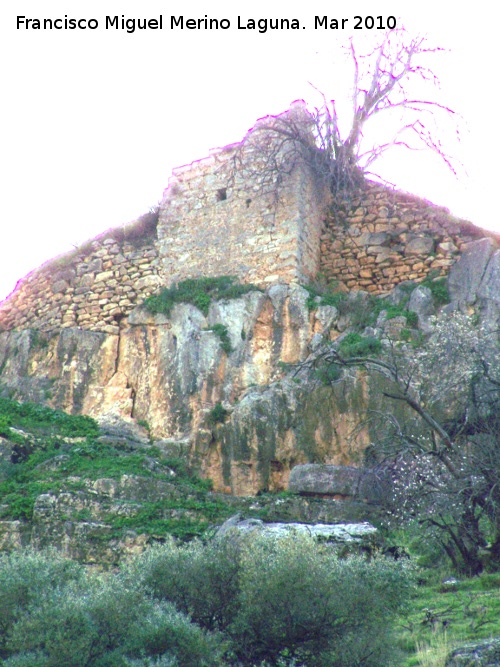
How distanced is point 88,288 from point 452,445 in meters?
10.3

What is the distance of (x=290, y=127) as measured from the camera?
17.8 metres

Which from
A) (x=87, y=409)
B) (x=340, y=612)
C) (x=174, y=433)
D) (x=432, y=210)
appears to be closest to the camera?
(x=340, y=612)

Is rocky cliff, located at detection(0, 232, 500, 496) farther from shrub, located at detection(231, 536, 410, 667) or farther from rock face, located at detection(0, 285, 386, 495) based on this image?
shrub, located at detection(231, 536, 410, 667)

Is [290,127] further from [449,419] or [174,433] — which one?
[449,419]

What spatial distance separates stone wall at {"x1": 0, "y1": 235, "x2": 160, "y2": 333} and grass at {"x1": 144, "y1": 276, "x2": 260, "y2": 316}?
911 millimetres

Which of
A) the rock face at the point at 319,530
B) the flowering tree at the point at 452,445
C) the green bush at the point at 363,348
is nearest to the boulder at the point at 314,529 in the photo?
the rock face at the point at 319,530

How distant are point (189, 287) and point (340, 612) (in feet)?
35.0

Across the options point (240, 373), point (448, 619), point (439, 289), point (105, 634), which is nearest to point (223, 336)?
point (240, 373)

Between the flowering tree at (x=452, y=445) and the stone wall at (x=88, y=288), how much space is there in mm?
6632

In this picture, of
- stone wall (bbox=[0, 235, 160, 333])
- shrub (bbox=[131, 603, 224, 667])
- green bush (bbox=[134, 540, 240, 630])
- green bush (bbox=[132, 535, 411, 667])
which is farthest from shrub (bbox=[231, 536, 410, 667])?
stone wall (bbox=[0, 235, 160, 333])

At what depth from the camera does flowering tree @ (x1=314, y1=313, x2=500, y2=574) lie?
1015 centimetres

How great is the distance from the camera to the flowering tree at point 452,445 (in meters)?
10.1

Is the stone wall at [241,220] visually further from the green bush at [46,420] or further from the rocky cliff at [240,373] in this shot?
the green bush at [46,420]

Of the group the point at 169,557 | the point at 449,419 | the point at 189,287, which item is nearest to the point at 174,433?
the point at 189,287
